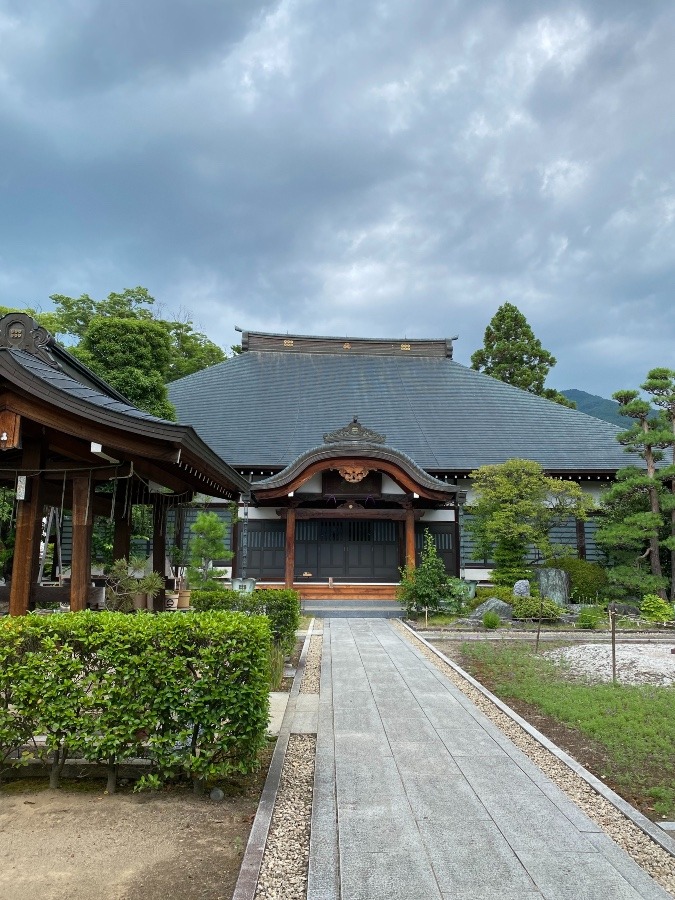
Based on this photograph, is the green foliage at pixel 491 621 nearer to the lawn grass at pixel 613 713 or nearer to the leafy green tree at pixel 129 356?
the lawn grass at pixel 613 713

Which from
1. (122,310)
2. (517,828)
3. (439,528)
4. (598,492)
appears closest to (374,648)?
(517,828)

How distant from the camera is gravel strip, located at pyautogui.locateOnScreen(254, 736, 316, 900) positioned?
2658mm

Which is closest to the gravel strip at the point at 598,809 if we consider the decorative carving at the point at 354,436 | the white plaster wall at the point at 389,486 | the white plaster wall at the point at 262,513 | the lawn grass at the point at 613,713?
the lawn grass at the point at 613,713

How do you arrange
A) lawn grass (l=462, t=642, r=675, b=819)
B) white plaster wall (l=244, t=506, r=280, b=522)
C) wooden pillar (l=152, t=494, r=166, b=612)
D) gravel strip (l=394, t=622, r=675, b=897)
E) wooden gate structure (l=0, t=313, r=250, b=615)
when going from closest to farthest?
1. gravel strip (l=394, t=622, r=675, b=897)
2. lawn grass (l=462, t=642, r=675, b=819)
3. wooden gate structure (l=0, t=313, r=250, b=615)
4. wooden pillar (l=152, t=494, r=166, b=612)
5. white plaster wall (l=244, t=506, r=280, b=522)

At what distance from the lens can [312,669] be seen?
778 cm

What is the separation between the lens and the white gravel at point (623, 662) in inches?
294

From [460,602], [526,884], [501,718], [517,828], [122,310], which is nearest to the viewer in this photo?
[526,884]

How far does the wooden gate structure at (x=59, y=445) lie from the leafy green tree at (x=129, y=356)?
8.45 metres

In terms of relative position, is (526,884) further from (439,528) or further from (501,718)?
(439,528)

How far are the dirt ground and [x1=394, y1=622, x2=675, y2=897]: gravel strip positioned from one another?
2.04 metres

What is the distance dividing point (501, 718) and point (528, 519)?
33.9 ft

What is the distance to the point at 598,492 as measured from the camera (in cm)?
1833

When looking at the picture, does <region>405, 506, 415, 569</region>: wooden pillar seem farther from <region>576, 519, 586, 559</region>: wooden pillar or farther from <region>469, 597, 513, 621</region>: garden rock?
<region>576, 519, 586, 559</region>: wooden pillar

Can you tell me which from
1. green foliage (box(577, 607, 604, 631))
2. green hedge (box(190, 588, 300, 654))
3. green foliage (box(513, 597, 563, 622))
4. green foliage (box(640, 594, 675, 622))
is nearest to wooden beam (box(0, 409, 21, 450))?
green hedge (box(190, 588, 300, 654))
